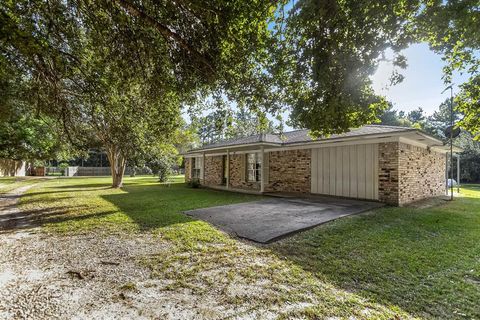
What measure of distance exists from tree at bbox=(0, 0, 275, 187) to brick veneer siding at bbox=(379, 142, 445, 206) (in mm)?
6152

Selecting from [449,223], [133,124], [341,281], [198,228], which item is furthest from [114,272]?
[449,223]

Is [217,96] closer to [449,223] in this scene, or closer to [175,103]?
[175,103]

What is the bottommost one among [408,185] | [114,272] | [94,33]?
[114,272]

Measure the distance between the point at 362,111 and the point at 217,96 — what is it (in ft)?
10.3

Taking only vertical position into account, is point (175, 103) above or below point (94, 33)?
below

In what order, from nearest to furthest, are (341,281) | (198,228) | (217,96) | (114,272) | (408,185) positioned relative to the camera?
(341,281), (114,272), (198,228), (217,96), (408,185)

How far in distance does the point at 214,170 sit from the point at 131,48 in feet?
39.0

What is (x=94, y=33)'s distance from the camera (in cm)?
518

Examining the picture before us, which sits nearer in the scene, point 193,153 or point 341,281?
point 341,281

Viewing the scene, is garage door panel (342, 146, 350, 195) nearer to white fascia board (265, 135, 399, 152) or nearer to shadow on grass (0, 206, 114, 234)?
white fascia board (265, 135, 399, 152)

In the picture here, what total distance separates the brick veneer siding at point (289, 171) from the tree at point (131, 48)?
6.70m

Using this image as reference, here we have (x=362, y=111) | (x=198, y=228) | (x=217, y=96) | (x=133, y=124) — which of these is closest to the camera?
(x=362, y=111)

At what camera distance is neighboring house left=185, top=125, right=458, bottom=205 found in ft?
27.8

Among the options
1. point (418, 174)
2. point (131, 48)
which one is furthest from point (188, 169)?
point (131, 48)
